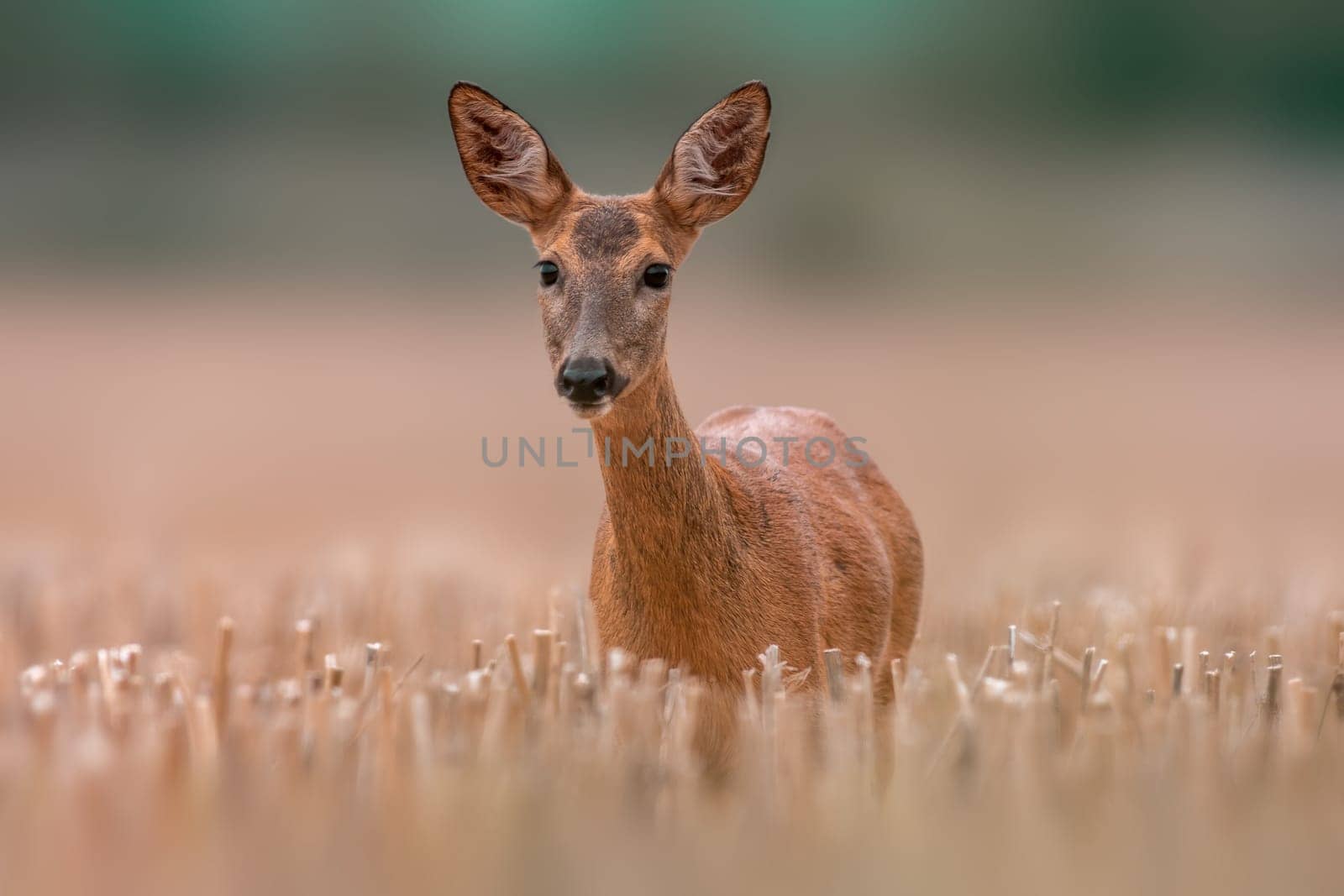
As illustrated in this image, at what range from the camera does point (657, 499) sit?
414 cm

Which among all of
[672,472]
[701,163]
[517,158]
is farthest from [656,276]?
[517,158]

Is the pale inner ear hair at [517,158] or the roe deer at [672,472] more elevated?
the pale inner ear hair at [517,158]

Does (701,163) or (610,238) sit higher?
(701,163)

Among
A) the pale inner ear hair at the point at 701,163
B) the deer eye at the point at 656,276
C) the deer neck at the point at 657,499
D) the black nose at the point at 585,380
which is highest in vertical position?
the pale inner ear hair at the point at 701,163

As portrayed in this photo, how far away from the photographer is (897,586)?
5.42 meters

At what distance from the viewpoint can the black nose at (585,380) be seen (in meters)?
3.76

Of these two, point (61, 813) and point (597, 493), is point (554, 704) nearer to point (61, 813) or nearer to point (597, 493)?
point (61, 813)

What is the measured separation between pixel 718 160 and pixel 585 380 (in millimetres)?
1273

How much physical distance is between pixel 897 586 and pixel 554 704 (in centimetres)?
206

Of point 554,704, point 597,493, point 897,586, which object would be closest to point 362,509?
point 597,493

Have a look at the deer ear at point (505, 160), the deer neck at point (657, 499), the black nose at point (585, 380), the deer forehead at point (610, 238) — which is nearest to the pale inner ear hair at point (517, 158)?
the deer ear at point (505, 160)

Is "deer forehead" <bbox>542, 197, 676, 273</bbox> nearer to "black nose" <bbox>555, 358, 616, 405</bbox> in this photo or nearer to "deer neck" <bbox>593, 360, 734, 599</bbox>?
"deer neck" <bbox>593, 360, 734, 599</bbox>

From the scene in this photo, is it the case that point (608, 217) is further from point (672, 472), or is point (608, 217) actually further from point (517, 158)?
point (672, 472)

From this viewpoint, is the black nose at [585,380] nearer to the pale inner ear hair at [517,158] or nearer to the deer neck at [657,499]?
the deer neck at [657,499]
